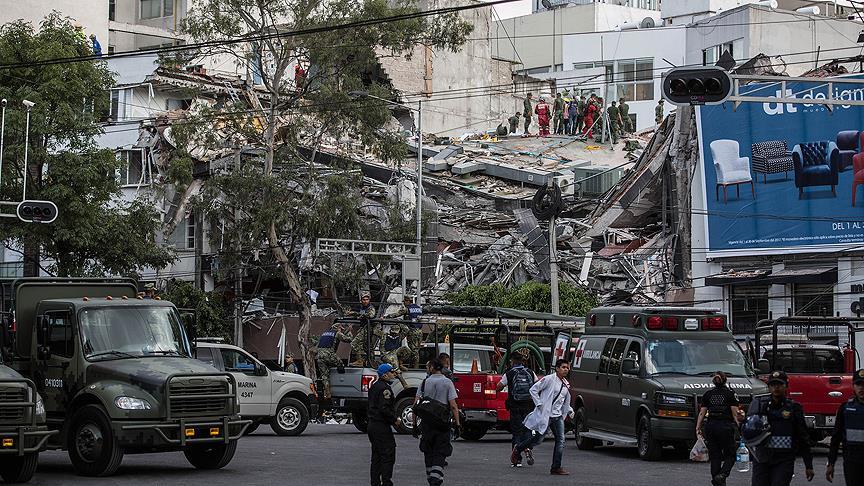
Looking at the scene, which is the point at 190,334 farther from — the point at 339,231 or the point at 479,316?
the point at 339,231

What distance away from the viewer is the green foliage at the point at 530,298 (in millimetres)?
42438

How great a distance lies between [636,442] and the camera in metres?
21.3

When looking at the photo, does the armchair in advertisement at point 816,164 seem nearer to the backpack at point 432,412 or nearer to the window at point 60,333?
the backpack at point 432,412

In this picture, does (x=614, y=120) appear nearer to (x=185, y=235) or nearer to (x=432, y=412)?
(x=185, y=235)

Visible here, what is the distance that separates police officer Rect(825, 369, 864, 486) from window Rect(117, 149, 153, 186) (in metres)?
43.8

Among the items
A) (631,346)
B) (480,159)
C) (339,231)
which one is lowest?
(631,346)

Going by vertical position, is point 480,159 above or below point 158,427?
above

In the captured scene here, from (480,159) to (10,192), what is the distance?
24.1m

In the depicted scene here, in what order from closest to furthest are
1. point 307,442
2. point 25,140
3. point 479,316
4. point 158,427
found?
point 158,427, point 307,442, point 479,316, point 25,140

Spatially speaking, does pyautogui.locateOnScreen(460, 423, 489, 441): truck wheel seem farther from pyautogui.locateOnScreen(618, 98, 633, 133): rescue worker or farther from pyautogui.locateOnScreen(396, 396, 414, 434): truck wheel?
pyautogui.locateOnScreen(618, 98, 633, 133): rescue worker

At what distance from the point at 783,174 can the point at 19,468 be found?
31549 mm

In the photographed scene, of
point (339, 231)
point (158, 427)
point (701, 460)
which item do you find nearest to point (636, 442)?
point (701, 460)

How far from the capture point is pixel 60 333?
18.1m

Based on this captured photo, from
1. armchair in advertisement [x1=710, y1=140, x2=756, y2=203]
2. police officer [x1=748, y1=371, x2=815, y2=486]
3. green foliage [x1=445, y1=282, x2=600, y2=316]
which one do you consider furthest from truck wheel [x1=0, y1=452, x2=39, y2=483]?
armchair in advertisement [x1=710, y1=140, x2=756, y2=203]
